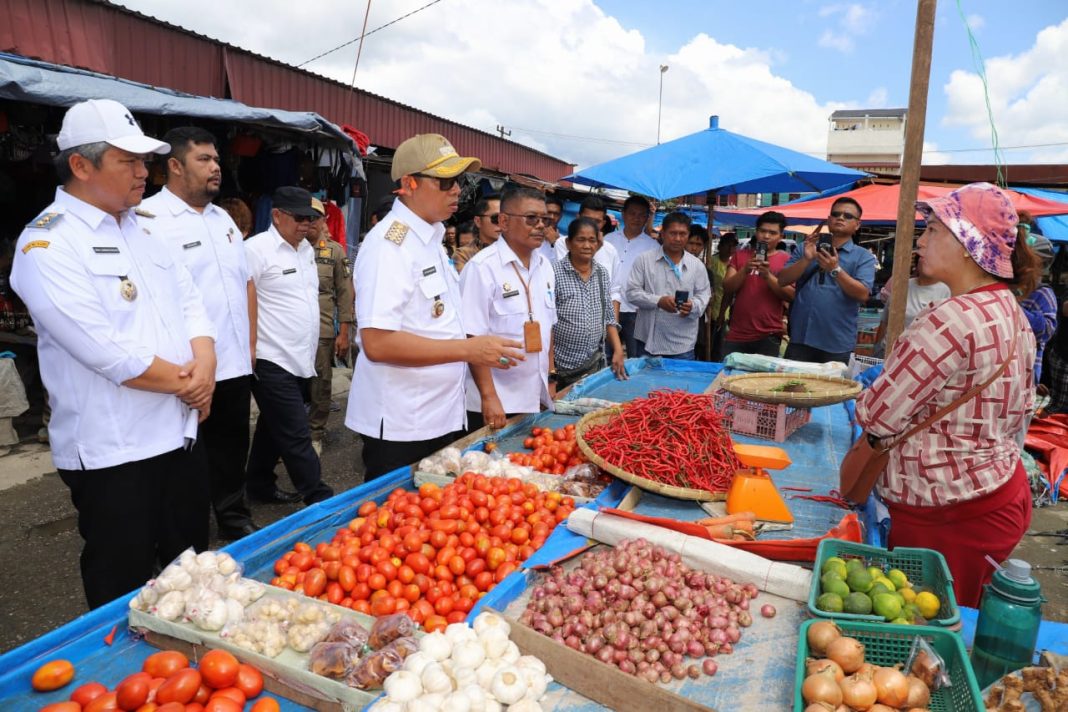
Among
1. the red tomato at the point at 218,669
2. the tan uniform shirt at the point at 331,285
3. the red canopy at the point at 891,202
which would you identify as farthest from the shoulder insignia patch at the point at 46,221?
the red canopy at the point at 891,202

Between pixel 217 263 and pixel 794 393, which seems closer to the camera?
pixel 794 393

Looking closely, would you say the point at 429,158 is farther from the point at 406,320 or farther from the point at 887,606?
the point at 887,606

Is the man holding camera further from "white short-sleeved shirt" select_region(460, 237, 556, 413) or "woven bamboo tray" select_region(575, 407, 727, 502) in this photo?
"woven bamboo tray" select_region(575, 407, 727, 502)

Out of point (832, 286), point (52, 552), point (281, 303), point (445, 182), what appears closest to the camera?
point (445, 182)

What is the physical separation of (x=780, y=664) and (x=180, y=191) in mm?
3835

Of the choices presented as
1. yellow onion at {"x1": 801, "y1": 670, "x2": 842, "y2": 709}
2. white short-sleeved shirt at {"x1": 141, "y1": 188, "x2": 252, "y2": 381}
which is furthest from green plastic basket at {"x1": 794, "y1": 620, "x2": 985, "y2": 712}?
white short-sleeved shirt at {"x1": 141, "y1": 188, "x2": 252, "y2": 381}

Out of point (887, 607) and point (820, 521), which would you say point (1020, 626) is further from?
point (820, 521)

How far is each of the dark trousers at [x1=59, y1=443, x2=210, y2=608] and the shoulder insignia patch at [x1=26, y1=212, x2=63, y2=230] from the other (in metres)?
0.88

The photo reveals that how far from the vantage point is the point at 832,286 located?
18.3 feet

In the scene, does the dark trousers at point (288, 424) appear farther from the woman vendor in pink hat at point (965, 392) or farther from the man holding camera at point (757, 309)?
the man holding camera at point (757, 309)

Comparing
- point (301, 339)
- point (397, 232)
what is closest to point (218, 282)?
point (301, 339)

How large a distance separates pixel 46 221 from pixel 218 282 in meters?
1.65

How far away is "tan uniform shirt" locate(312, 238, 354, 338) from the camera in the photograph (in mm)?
6145

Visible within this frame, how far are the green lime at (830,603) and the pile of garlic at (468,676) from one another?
0.79 m
